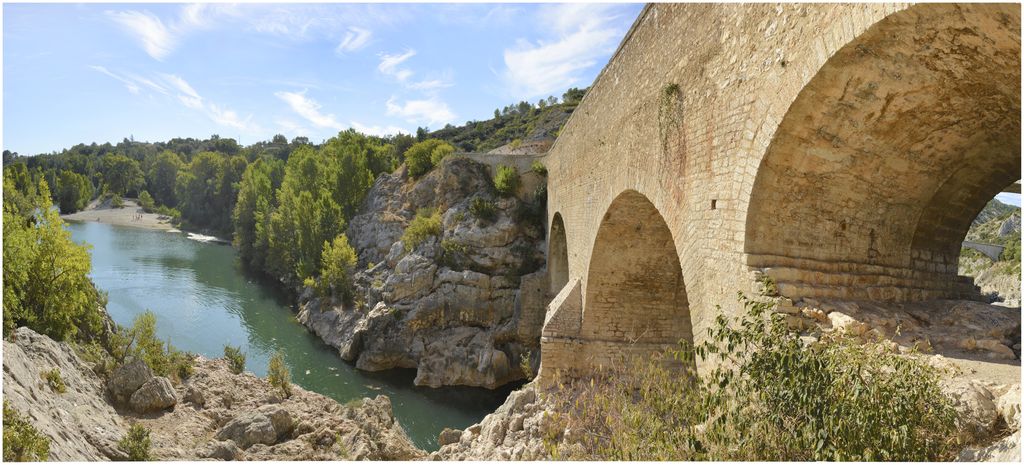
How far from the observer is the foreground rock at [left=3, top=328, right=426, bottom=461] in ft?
19.9

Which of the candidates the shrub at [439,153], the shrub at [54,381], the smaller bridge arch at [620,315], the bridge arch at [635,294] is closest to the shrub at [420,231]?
the shrub at [439,153]

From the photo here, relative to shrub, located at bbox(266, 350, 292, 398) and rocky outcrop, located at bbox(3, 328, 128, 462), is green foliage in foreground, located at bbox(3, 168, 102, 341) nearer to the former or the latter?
rocky outcrop, located at bbox(3, 328, 128, 462)

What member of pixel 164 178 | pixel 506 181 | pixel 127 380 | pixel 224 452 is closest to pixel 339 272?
pixel 506 181

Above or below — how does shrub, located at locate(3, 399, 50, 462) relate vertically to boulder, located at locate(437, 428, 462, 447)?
above

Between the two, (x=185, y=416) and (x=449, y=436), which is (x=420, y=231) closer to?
(x=449, y=436)

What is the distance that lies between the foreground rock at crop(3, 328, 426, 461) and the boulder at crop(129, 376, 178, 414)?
0.01 metres

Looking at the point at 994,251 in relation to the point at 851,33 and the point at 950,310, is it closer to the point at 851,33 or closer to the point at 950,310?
the point at 950,310

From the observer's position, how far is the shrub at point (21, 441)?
440 cm

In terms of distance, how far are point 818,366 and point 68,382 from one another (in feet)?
29.2

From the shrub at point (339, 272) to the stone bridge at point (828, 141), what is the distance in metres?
14.5

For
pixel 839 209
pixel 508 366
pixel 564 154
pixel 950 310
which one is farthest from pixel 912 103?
pixel 508 366

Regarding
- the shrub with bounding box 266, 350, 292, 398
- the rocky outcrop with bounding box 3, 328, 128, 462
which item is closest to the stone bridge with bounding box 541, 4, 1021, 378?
the rocky outcrop with bounding box 3, 328, 128, 462

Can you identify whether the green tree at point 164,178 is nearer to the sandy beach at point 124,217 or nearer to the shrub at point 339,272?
the sandy beach at point 124,217

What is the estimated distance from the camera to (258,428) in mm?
7672
